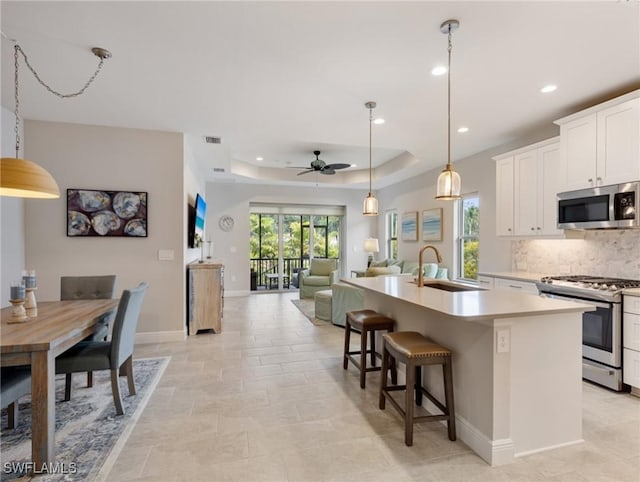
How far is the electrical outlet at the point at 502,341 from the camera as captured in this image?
1.91 metres

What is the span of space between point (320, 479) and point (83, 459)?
4.80ft

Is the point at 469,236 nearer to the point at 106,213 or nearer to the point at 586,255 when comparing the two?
the point at 586,255

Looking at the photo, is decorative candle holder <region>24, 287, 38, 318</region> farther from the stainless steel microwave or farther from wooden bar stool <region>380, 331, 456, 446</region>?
the stainless steel microwave

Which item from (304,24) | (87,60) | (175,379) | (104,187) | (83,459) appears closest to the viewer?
(83,459)

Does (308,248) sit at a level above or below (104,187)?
below

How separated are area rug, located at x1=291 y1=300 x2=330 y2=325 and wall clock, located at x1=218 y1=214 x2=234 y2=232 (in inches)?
99.4

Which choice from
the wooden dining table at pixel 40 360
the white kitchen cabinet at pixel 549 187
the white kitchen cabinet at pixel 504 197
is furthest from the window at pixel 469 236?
the wooden dining table at pixel 40 360

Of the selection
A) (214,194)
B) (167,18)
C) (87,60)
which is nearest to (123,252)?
(87,60)

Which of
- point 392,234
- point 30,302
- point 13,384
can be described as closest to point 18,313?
point 30,302

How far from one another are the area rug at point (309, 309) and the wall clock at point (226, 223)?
2526 millimetres

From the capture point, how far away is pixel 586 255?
12.1 ft

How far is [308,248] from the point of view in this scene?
9.04m

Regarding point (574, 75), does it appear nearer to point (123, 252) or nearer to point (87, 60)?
point (87, 60)

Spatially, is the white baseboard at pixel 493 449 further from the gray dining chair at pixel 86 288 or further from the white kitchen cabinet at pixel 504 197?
the gray dining chair at pixel 86 288
